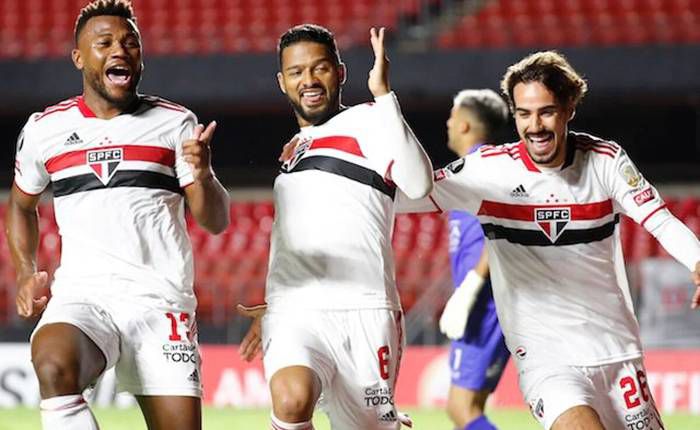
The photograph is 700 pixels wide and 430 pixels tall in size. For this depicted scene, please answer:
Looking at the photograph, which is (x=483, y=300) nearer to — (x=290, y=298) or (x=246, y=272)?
(x=290, y=298)

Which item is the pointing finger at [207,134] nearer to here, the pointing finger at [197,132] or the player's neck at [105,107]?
the pointing finger at [197,132]

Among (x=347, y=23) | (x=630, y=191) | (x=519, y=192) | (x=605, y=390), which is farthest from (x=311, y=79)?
(x=347, y=23)

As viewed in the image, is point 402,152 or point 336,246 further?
point 336,246

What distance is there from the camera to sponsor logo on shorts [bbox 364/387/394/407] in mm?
5441

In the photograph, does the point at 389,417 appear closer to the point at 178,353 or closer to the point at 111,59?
the point at 178,353

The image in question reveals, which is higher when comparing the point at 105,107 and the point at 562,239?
the point at 105,107

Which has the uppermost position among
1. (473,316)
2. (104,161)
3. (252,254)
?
(104,161)

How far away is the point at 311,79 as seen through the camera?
5.58 m

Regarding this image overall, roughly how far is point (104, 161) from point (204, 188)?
47cm

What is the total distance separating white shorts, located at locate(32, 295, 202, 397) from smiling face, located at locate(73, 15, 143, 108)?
2.84ft

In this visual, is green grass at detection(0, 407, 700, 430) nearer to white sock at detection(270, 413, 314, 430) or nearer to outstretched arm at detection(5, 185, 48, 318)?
outstretched arm at detection(5, 185, 48, 318)

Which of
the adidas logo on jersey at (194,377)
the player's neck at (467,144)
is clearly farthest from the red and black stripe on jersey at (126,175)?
the player's neck at (467,144)

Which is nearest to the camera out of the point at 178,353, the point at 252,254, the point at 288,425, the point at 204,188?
the point at 288,425

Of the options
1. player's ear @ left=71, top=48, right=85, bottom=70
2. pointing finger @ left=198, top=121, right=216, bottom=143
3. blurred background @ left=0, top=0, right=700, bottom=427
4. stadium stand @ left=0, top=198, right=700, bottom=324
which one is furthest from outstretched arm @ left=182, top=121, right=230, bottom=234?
stadium stand @ left=0, top=198, right=700, bottom=324
